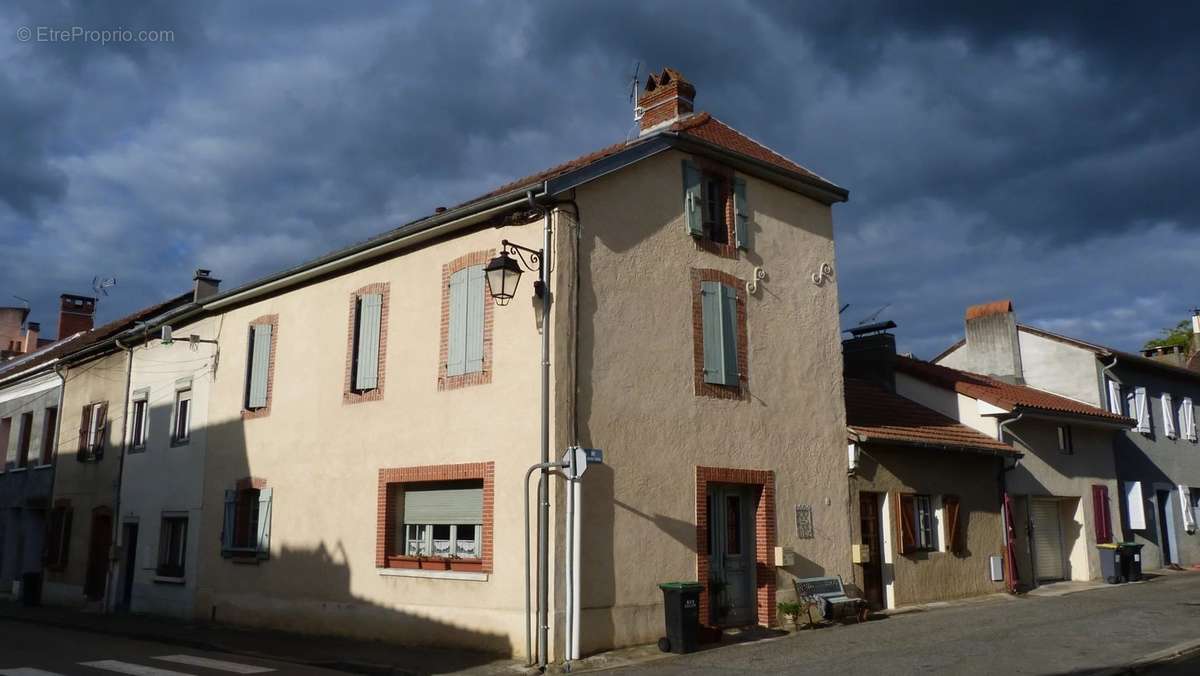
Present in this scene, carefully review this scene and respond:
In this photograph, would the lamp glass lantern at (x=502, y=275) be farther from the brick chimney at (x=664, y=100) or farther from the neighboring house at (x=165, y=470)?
the neighboring house at (x=165, y=470)

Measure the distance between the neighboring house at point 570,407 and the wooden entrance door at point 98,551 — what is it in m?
5.41

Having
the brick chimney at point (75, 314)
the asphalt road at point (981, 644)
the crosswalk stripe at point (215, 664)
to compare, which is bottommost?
the crosswalk stripe at point (215, 664)

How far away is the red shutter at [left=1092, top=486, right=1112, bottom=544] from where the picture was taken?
2127cm

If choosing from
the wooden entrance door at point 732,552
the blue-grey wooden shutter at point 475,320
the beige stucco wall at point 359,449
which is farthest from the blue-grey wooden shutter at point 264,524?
the wooden entrance door at point 732,552

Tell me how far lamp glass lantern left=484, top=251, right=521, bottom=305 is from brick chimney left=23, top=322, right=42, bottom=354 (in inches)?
1227

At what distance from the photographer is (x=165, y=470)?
19453 millimetres

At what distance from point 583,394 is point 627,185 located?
3168mm

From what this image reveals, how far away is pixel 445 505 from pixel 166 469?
895 cm

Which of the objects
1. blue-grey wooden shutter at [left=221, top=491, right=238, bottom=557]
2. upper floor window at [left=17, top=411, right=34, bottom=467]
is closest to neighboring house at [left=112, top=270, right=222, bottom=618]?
blue-grey wooden shutter at [left=221, top=491, right=238, bottom=557]

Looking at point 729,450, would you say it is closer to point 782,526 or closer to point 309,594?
point 782,526

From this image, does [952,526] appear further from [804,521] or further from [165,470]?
[165,470]

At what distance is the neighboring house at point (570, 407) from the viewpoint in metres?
12.5

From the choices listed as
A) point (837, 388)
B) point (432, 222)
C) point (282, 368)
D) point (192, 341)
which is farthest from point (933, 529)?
point (192, 341)

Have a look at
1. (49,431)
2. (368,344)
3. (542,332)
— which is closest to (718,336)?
(542,332)
